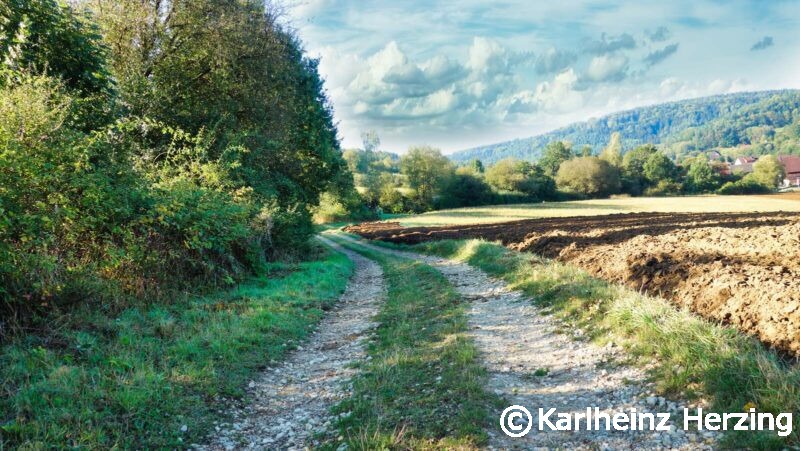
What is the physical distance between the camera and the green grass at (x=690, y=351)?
14.3 feet

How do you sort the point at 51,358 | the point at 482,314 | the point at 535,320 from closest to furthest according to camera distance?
1. the point at 51,358
2. the point at 535,320
3. the point at 482,314

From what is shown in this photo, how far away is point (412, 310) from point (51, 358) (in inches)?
287

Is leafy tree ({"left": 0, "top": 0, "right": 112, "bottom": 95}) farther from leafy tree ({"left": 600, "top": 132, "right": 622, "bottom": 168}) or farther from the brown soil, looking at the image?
leafy tree ({"left": 600, "top": 132, "right": 622, "bottom": 168})

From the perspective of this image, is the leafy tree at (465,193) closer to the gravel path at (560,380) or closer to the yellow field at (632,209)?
the yellow field at (632,209)

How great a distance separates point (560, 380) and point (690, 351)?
1.70 metres

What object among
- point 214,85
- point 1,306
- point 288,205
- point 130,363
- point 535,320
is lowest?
point 535,320

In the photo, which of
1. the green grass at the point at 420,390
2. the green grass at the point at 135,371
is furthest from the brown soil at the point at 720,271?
the green grass at the point at 135,371

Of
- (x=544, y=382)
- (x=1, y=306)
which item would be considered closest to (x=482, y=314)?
(x=544, y=382)

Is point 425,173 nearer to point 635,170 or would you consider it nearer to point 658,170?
point 635,170

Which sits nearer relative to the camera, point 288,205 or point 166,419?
point 166,419

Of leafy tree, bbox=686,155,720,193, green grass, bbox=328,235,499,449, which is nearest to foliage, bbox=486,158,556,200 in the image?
leafy tree, bbox=686,155,720,193

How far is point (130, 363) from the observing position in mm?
6129

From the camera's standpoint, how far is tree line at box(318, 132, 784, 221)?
3396 inches

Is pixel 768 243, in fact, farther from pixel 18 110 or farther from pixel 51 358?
pixel 18 110
